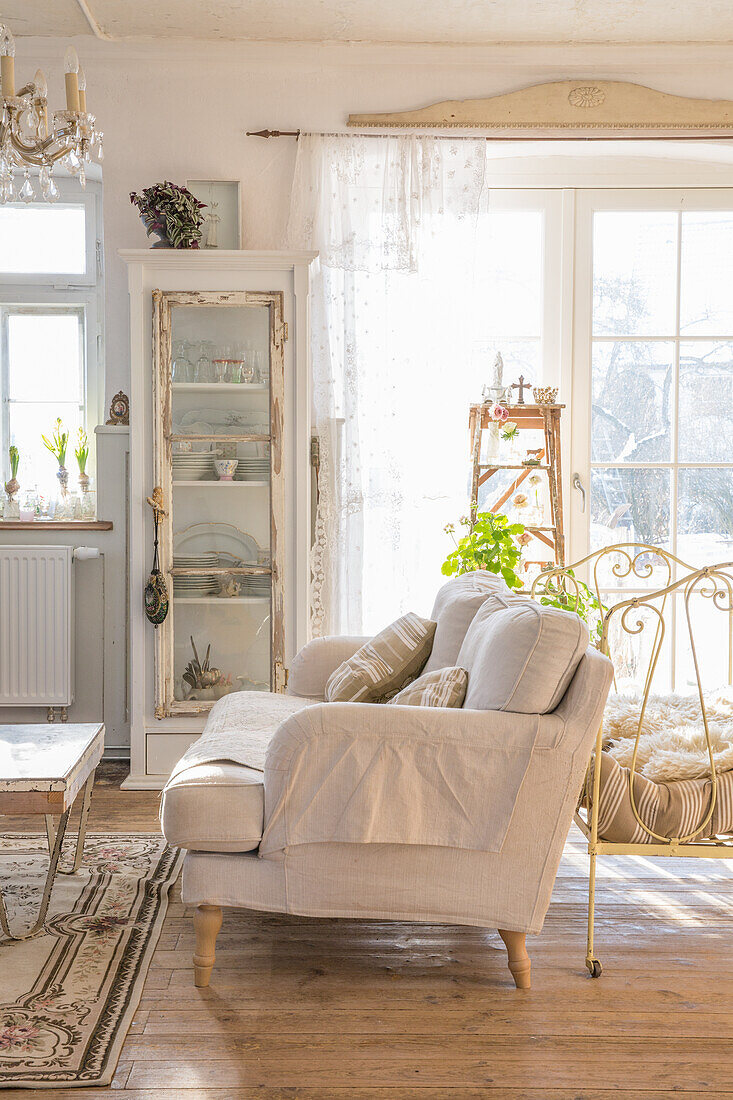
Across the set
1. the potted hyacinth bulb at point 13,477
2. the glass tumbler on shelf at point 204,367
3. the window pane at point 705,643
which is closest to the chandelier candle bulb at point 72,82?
the glass tumbler on shelf at point 204,367

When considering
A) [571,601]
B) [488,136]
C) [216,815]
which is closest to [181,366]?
[488,136]

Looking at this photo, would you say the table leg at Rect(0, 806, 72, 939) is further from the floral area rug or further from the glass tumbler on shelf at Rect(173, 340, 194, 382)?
the glass tumbler on shelf at Rect(173, 340, 194, 382)

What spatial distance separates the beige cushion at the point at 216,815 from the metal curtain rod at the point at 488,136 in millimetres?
2889

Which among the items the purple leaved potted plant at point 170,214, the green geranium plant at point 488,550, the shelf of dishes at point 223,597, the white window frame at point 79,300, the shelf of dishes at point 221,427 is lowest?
the shelf of dishes at point 223,597

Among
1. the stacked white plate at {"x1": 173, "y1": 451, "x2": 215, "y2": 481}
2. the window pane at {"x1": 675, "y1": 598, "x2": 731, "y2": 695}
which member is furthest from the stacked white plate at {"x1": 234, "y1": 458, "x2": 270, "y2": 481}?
the window pane at {"x1": 675, "y1": 598, "x2": 731, "y2": 695}

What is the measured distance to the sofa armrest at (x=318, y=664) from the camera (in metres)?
3.29

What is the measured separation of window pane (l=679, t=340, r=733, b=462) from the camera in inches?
174

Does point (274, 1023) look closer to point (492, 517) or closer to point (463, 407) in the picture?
point (492, 517)

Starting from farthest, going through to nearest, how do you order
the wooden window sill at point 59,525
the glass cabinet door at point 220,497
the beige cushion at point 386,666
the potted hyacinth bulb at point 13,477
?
the potted hyacinth bulb at point 13,477 → the wooden window sill at point 59,525 → the glass cabinet door at point 220,497 → the beige cushion at point 386,666

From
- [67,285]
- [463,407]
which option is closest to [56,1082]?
[463,407]

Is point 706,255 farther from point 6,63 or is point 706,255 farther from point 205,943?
point 205,943

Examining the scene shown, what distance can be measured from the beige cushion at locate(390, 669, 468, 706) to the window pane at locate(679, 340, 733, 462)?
2.50m

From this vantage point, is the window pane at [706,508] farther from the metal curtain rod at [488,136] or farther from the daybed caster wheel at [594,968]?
the daybed caster wheel at [594,968]

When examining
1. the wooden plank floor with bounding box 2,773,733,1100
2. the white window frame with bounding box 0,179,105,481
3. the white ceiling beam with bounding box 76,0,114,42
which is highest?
the white ceiling beam with bounding box 76,0,114,42
